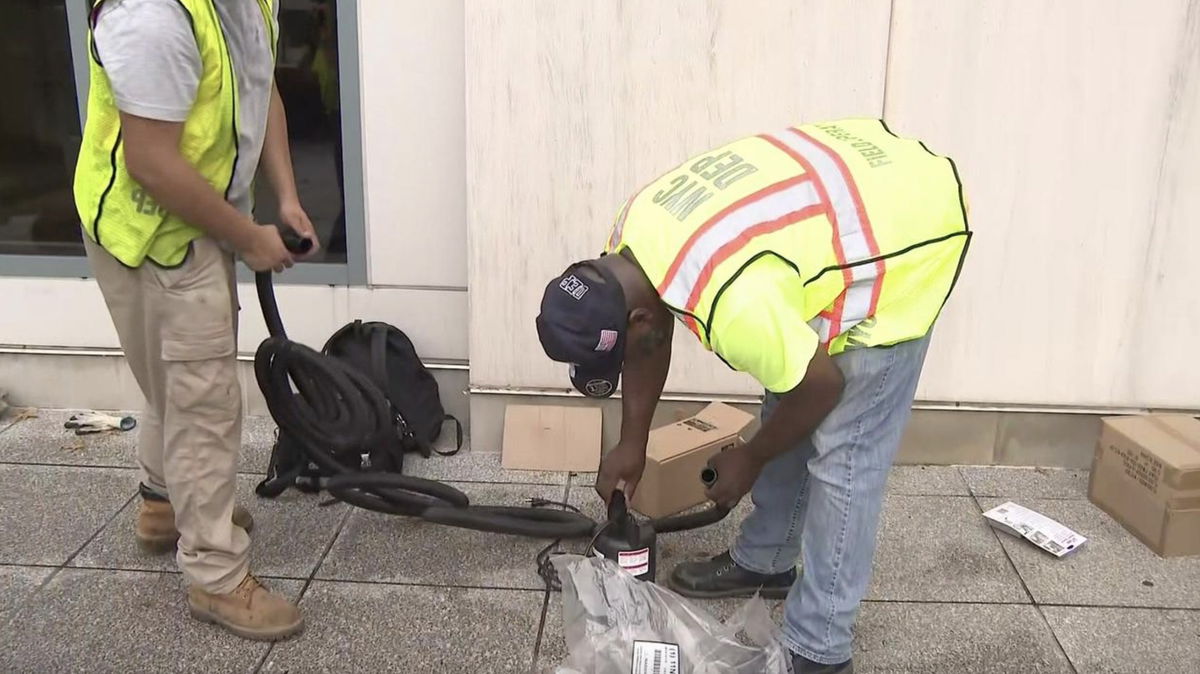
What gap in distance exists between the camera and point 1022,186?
11.7 feet

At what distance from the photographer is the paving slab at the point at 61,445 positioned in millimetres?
3752

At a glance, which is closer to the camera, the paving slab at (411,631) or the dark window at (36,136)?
the paving slab at (411,631)

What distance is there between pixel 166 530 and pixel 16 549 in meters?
0.50

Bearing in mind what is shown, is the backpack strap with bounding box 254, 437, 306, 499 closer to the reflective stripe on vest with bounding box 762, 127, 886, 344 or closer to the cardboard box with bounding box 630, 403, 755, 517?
the cardboard box with bounding box 630, 403, 755, 517

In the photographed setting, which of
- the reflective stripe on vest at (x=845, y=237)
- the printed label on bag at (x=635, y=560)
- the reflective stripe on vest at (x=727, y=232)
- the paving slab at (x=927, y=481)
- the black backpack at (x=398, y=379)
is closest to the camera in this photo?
the reflective stripe on vest at (x=727, y=232)

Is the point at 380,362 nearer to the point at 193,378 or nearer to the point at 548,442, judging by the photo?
the point at 548,442

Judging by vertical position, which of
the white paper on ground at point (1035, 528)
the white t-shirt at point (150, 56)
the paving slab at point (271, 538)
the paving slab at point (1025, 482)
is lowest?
the paving slab at point (271, 538)

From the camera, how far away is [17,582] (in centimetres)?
296

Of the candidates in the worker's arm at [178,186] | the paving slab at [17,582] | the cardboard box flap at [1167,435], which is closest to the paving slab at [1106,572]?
the cardboard box flap at [1167,435]

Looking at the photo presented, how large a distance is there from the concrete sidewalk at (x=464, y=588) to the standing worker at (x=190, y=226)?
0.61 feet

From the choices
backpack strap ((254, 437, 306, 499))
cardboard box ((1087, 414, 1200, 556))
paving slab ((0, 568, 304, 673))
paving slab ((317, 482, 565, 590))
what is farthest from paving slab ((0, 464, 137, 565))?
cardboard box ((1087, 414, 1200, 556))

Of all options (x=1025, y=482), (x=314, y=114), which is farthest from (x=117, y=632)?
(x=1025, y=482)

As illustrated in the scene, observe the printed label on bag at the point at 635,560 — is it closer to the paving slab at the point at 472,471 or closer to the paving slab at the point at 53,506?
the paving slab at the point at 472,471

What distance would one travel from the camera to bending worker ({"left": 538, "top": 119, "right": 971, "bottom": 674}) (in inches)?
77.9
